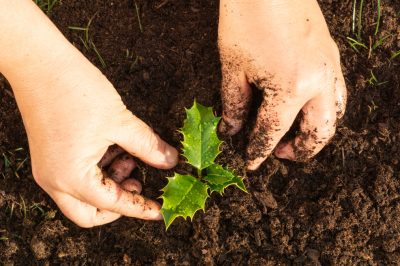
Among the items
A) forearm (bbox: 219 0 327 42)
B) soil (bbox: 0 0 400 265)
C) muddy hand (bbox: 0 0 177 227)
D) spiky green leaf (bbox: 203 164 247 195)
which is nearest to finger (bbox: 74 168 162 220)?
muddy hand (bbox: 0 0 177 227)

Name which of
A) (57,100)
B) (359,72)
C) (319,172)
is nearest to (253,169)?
(319,172)

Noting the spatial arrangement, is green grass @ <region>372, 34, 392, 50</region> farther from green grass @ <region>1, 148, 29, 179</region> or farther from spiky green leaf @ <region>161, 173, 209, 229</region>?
green grass @ <region>1, 148, 29, 179</region>

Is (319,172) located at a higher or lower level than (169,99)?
lower

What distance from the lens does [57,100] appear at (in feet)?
7.09

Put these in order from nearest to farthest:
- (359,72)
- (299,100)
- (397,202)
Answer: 1. (299,100)
2. (397,202)
3. (359,72)

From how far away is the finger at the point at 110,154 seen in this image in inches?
93.7

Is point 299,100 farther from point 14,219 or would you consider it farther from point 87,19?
point 14,219

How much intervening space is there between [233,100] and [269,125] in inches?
7.2

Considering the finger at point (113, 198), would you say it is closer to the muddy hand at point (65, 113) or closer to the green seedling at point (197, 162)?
the muddy hand at point (65, 113)

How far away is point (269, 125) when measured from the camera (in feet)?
7.11

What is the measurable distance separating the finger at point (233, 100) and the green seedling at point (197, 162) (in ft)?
0.32

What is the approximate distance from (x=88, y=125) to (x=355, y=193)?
1.11 meters

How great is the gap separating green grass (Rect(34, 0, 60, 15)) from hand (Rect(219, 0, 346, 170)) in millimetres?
889

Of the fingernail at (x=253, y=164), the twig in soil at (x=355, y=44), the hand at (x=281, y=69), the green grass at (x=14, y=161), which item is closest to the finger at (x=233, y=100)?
the hand at (x=281, y=69)
